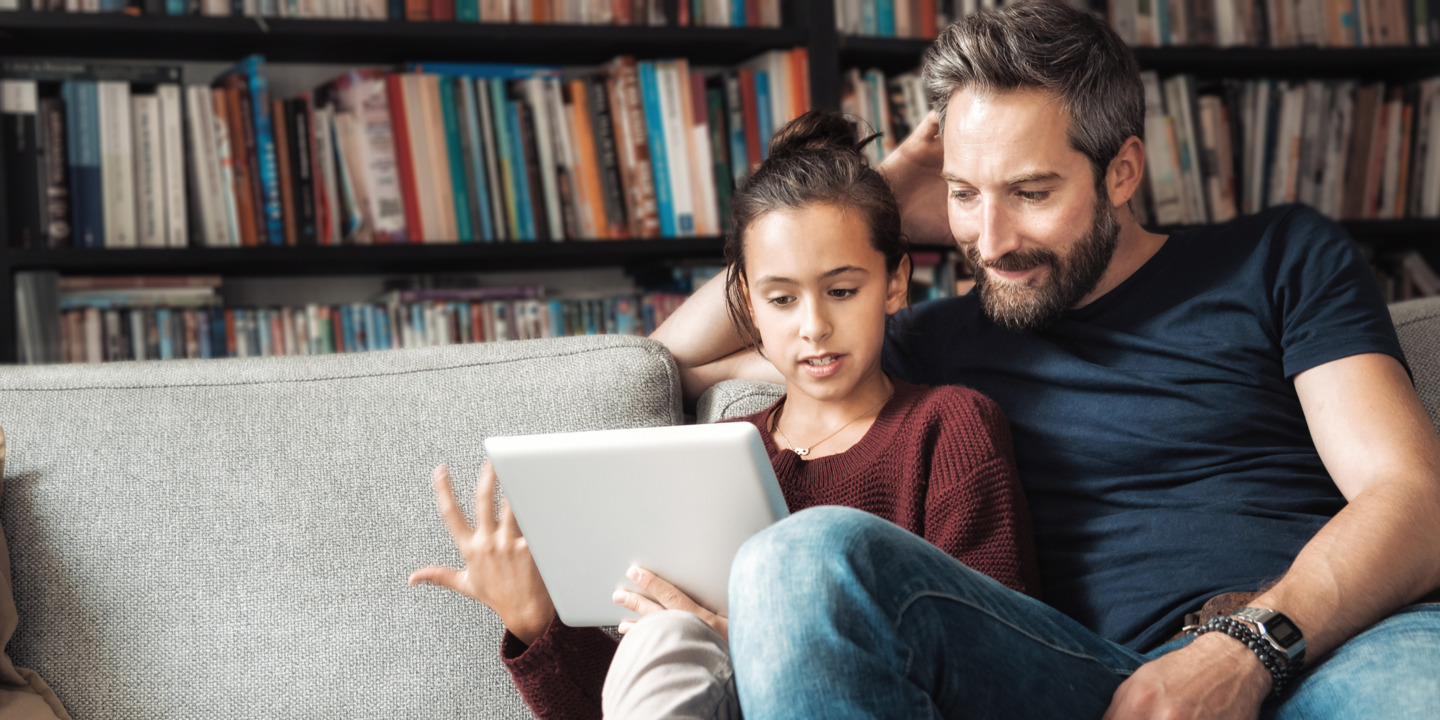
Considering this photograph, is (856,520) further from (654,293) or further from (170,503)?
(654,293)

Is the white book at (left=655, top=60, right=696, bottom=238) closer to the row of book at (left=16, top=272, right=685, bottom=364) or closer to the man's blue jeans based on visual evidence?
the row of book at (left=16, top=272, right=685, bottom=364)

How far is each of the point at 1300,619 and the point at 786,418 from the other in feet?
1.88

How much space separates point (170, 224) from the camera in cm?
194

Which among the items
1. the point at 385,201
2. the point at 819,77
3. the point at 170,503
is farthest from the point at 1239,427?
the point at 385,201

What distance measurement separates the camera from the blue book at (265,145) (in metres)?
1.98

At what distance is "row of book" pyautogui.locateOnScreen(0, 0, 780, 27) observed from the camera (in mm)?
1896

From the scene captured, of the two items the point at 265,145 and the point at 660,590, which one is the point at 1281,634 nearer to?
the point at 660,590

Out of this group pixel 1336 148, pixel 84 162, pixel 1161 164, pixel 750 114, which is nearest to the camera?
pixel 84 162

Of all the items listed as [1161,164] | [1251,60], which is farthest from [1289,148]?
[1161,164]

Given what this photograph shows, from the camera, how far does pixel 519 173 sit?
2137 millimetres

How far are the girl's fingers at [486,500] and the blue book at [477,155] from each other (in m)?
1.09

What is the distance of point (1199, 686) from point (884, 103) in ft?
5.51

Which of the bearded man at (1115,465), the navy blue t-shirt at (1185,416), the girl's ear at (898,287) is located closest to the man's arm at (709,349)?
the bearded man at (1115,465)

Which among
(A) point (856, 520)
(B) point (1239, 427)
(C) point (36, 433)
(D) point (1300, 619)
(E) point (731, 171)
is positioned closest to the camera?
(A) point (856, 520)
